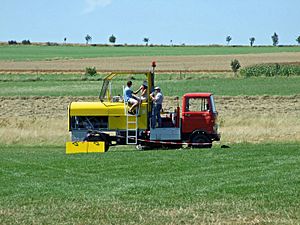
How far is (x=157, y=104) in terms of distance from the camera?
22.5 m

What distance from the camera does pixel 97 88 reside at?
5294 cm

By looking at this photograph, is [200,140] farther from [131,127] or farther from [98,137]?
[98,137]

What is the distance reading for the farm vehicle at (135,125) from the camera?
894 inches

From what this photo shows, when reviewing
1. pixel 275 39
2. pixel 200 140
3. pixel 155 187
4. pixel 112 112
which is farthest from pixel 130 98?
pixel 275 39

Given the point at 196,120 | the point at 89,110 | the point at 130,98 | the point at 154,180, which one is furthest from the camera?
the point at 196,120

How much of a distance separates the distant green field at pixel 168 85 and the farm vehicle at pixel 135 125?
66.8 feet

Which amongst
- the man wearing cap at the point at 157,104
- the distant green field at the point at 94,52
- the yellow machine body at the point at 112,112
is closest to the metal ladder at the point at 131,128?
the yellow machine body at the point at 112,112

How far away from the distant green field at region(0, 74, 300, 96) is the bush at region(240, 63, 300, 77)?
347 centimetres

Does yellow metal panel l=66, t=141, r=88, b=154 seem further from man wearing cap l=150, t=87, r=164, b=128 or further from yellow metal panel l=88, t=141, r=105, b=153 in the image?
man wearing cap l=150, t=87, r=164, b=128

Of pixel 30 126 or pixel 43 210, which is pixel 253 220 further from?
pixel 30 126

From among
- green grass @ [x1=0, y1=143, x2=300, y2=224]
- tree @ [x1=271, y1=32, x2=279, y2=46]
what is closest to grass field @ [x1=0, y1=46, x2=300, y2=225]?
green grass @ [x1=0, y1=143, x2=300, y2=224]

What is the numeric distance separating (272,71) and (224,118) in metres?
34.8

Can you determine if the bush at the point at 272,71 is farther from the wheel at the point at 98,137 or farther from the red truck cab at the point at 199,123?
the wheel at the point at 98,137

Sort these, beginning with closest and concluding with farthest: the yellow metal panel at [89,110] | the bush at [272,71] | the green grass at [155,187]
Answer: the green grass at [155,187], the yellow metal panel at [89,110], the bush at [272,71]
